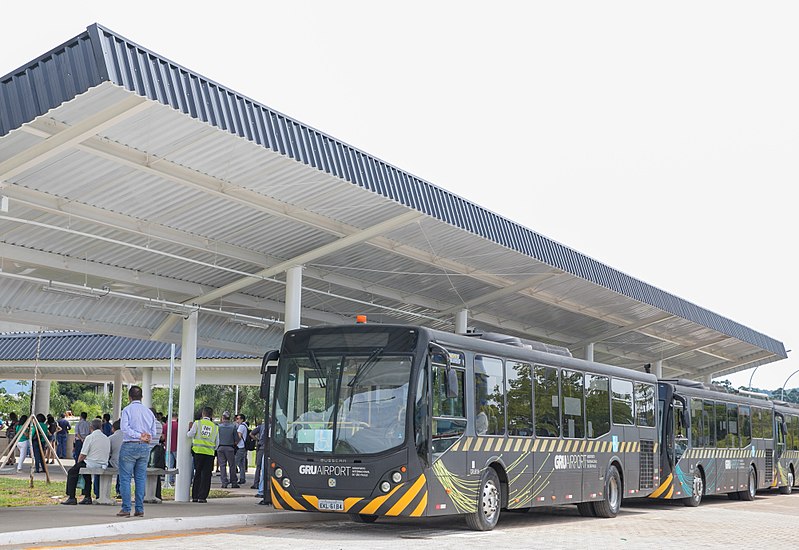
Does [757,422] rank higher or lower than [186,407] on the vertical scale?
lower

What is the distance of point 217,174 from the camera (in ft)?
49.1

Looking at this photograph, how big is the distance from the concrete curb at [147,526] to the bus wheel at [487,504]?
9.86ft

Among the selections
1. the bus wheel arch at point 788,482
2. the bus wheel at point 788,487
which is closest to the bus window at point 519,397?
the bus wheel arch at point 788,482

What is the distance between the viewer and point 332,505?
14.1m

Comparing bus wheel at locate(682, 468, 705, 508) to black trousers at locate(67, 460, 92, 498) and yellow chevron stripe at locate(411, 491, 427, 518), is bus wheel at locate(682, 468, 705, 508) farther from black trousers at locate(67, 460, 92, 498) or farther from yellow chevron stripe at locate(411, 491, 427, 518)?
black trousers at locate(67, 460, 92, 498)

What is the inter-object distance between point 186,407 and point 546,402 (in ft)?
22.7

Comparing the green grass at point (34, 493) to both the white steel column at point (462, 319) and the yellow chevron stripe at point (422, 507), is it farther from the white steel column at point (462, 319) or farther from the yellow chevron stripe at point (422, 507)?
the yellow chevron stripe at point (422, 507)

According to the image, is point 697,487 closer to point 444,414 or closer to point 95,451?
point 444,414

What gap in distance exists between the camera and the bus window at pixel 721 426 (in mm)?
26375

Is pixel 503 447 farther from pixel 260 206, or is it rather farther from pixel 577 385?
pixel 260 206

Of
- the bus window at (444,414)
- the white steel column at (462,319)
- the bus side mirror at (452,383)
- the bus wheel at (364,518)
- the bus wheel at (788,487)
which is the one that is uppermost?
the white steel column at (462,319)

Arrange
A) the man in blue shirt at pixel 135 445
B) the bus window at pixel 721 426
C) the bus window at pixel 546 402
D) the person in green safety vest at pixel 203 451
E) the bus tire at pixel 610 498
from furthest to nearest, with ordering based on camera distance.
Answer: the bus window at pixel 721 426, the bus tire at pixel 610 498, the person in green safety vest at pixel 203 451, the bus window at pixel 546 402, the man in blue shirt at pixel 135 445

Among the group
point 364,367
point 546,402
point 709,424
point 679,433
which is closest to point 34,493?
point 364,367

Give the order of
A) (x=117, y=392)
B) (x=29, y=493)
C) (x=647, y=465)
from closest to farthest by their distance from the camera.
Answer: (x=29, y=493) < (x=647, y=465) < (x=117, y=392)
